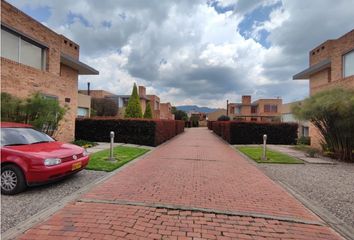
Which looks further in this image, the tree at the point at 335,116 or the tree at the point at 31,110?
the tree at the point at 335,116

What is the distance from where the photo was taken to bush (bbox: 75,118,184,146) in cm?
1595

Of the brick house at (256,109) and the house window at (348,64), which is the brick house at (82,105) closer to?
the house window at (348,64)

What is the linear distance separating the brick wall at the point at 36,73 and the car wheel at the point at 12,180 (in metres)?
6.19

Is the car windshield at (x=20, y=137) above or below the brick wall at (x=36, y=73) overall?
below

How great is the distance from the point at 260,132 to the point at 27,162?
16.3 metres

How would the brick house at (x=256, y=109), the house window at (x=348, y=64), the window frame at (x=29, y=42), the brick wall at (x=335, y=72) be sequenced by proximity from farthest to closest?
the brick house at (x=256, y=109) < the house window at (x=348, y=64) < the brick wall at (x=335, y=72) < the window frame at (x=29, y=42)

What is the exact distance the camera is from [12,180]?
17.6 ft

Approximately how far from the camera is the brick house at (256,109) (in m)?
60.9

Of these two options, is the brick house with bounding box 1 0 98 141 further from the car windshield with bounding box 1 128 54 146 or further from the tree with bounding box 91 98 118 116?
the tree with bounding box 91 98 118 116

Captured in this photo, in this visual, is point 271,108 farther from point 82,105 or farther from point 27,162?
point 27,162

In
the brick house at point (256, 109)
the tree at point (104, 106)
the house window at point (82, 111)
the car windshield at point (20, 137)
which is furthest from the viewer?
the brick house at point (256, 109)

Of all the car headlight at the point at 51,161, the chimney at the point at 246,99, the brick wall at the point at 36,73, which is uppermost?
the chimney at the point at 246,99

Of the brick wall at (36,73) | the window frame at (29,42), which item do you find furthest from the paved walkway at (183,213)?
the window frame at (29,42)

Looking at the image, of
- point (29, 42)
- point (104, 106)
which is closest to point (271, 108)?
point (104, 106)
